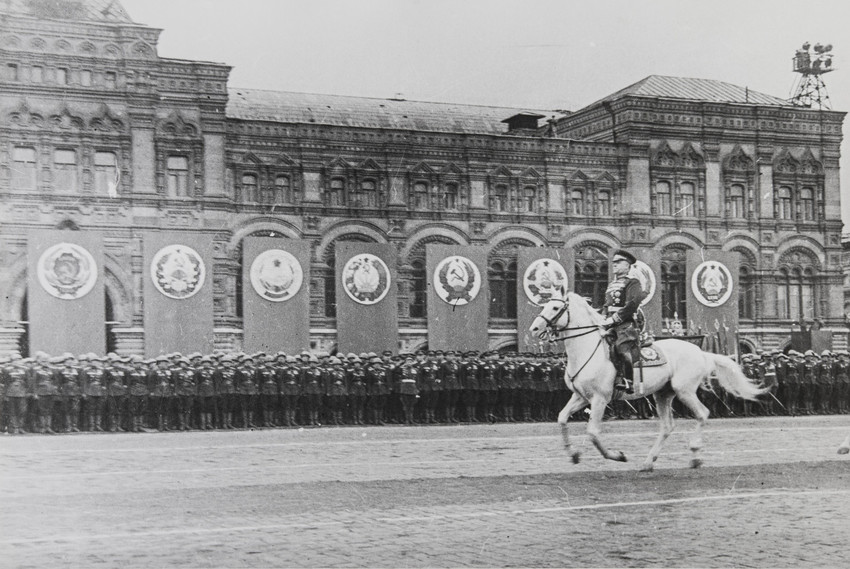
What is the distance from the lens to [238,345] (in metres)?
32.7

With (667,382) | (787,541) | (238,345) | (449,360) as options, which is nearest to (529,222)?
(238,345)

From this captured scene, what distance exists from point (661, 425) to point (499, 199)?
2454 cm

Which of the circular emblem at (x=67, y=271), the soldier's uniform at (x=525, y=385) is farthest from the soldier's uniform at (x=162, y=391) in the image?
the circular emblem at (x=67, y=271)

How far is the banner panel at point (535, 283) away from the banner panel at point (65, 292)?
41.3 ft

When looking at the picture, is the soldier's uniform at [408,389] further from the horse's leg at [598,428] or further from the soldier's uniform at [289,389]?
the horse's leg at [598,428]

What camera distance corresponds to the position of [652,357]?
12680 millimetres

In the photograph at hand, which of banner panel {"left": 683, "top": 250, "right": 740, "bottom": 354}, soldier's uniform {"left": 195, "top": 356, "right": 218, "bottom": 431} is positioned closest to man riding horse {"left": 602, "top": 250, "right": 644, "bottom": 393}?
soldier's uniform {"left": 195, "top": 356, "right": 218, "bottom": 431}

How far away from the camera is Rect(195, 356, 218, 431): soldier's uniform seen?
66.6ft

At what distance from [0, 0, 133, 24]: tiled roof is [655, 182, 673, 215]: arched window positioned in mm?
18197

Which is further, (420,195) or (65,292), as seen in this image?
(420,195)

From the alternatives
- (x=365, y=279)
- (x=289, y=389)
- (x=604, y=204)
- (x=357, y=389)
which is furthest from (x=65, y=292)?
(x=604, y=204)

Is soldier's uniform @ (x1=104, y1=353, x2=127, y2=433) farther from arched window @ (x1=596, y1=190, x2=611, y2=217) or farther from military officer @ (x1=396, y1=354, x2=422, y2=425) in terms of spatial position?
arched window @ (x1=596, y1=190, x2=611, y2=217)

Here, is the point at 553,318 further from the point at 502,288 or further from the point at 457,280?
the point at 502,288

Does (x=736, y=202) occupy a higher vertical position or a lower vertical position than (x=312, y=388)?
higher
